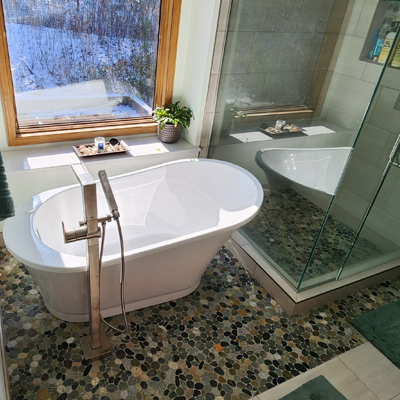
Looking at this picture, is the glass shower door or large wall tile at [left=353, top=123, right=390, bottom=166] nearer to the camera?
large wall tile at [left=353, top=123, right=390, bottom=166]

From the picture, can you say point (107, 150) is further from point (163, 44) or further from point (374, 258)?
point (374, 258)

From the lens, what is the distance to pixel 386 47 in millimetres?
1758

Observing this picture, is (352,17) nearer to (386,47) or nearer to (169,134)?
(386,47)

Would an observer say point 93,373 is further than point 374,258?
No

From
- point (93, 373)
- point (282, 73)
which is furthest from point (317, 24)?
point (93, 373)

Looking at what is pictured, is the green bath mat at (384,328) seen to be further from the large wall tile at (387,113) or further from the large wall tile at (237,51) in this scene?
the large wall tile at (237,51)

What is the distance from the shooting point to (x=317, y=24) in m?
2.16

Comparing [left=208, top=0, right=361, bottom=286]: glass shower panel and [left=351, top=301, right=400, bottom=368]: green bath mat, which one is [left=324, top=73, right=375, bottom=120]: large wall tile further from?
[left=351, top=301, right=400, bottom=368]: green bath mat

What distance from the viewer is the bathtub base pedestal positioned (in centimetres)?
189

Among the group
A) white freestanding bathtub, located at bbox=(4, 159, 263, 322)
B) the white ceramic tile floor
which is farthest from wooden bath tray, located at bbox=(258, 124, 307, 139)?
the white ceramic tile floor

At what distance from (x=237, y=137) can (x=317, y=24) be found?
3.10 ft

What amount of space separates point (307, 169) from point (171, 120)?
117 cm

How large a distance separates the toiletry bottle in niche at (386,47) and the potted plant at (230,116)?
1.06 meters

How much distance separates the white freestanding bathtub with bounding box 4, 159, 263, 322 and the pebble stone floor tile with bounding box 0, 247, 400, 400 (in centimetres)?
15
